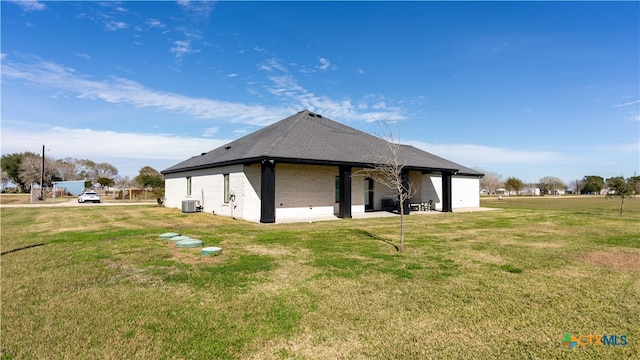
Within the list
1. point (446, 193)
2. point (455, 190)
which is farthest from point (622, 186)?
point (455, 190)

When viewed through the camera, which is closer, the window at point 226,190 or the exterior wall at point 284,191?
the exterior wall at point 284,191

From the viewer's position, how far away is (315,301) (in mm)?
4781

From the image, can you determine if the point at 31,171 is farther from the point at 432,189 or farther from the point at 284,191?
the point at 432,189

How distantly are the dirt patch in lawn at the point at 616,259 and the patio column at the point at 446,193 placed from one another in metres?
13.1

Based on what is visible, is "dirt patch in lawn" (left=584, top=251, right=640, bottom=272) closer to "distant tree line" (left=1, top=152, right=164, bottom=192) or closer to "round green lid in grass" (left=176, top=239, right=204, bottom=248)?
"round green lid in grass" (left=176, top=239, right=204, bottom=248)

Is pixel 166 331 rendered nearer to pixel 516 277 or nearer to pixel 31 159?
pixel 516 277

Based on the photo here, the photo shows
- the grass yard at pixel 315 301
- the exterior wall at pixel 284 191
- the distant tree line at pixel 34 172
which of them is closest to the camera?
the grass yard at pixel 315 301

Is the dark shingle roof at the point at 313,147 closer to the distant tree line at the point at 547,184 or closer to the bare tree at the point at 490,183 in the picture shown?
the distant tree line at the point at 547,184

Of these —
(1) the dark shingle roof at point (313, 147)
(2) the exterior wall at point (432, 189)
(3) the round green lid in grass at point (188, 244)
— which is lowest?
(3) the round green lid in grass at point (188, 244)

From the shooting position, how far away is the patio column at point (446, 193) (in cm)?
2156

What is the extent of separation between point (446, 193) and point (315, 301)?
19056 millimetres

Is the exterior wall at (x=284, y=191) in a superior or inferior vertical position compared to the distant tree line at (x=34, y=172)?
inferior

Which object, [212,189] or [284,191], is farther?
[212,189]

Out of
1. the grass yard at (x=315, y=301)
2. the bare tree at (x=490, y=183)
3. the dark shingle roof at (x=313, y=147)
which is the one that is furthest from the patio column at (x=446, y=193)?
the bare tree at (x=490, y=183)
